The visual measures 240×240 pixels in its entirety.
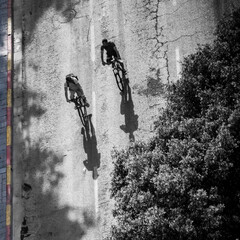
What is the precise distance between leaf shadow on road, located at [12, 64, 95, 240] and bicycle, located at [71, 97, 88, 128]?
149 centimetres

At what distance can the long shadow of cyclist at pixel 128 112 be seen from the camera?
55.4 ft

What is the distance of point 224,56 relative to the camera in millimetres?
12133

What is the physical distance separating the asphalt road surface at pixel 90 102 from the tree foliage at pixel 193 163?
13.4 ft

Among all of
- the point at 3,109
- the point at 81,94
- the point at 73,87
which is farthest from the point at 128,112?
the point at 3,109

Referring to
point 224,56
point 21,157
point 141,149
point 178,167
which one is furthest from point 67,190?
point 224,56

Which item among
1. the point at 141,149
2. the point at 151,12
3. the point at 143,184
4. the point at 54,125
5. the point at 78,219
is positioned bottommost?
the point at 78,219

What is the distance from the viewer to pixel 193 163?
36.1ft

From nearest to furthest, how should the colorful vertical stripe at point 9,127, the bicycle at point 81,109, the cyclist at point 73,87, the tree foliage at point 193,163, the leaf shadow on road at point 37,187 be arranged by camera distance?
the tree foliage at point 193,163
the cyclist at point 73,87
the leaf shadow on road at point 37,187
the bicycle at point 81,109
the colorful vertical stripe at point 9,127

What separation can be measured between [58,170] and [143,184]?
20.9ft

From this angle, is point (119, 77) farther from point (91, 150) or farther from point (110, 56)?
point (91, 150)

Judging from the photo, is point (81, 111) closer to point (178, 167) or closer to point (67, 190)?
point (67, 190)

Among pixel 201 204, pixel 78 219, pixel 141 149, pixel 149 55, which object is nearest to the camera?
pixel 201 204

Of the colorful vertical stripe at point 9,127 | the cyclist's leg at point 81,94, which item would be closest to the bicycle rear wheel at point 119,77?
the cyclist's leg at point 81,94

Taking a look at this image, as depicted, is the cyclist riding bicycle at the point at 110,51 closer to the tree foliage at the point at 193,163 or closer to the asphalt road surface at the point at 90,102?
the asphalt road surface at the point at 90,102
